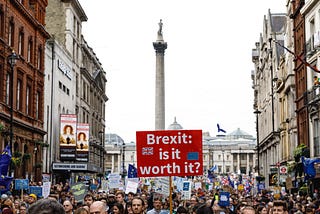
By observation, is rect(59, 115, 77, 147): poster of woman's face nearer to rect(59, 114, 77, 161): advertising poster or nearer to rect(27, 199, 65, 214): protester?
rect(59, 114, 77, 161): advertising poster

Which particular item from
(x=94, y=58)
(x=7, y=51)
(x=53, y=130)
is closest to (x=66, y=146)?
(x=53, y=130)

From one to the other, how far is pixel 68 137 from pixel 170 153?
44962 mm

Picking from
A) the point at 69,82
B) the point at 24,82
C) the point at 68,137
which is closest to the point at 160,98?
A: the point at 69,82

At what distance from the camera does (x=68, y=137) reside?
59.4 m

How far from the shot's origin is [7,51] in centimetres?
4319

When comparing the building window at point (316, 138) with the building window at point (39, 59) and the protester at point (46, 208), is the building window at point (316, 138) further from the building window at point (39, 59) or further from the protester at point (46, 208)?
the protester at point (46, 208)

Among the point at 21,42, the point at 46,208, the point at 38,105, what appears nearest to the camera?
the point at 46,208

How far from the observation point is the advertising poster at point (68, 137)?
5909cm

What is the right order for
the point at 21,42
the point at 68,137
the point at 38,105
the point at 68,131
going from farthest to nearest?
the point at 68,131 < the point at 68,137 < the point at 38,105 < the point at 21,42

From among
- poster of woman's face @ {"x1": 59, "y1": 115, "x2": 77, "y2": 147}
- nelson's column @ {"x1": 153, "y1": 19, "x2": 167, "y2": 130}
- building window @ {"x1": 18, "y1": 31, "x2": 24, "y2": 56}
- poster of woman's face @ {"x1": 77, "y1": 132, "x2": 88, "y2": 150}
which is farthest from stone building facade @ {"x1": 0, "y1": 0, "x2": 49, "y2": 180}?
nelson's column @ {"x1": 153, "y1": 19, "x2": 167, "y2": 130}

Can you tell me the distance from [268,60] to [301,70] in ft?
105

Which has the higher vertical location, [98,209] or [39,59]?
[39,59]

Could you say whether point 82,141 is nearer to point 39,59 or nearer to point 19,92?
point 39,59

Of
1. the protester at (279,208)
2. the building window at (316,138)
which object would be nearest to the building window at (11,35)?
the building window at (316,138)
